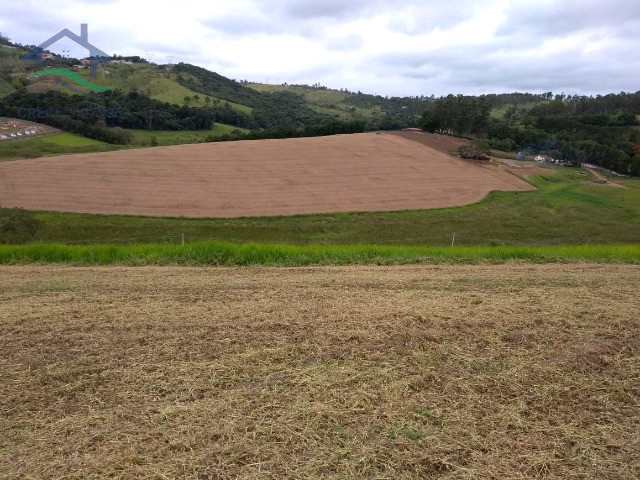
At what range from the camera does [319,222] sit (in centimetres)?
3186

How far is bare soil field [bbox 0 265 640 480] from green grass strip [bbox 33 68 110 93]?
110 m

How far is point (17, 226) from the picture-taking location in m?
26.5

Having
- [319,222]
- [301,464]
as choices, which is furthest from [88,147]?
[301,464]

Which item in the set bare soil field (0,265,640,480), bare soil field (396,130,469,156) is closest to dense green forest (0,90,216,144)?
bare soil field (396,130,469,156)

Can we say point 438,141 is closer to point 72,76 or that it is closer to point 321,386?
point 321,386

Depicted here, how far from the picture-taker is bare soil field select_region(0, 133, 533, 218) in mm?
33731

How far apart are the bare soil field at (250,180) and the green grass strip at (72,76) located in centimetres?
6880

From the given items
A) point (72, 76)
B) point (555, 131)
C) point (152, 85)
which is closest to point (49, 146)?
point (72, 76)

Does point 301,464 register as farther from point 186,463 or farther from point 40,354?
point 40,354

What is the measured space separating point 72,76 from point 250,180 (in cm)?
9078

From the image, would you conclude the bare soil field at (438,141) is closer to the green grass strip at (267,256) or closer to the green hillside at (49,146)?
the green hillside at (49,146)

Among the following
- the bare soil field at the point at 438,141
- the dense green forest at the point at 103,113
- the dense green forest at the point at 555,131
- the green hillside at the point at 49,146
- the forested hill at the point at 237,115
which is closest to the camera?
the green hillside at the point at 49,146

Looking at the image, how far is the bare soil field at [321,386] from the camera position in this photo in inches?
162

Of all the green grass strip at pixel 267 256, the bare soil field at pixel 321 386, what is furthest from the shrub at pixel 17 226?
the bare soil field at pixel 321 386
